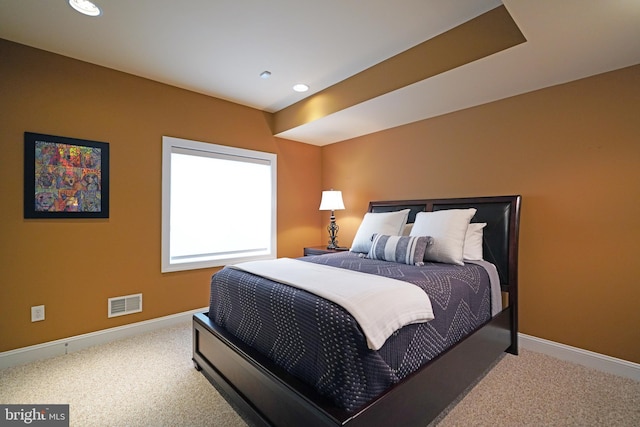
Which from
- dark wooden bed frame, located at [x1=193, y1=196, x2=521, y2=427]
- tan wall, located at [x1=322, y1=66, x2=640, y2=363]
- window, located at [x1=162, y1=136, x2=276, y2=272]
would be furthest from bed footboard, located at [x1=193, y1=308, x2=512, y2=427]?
window, located at [x1=162, y1=136, x2=276, y2=272]

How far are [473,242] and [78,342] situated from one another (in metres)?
3.54

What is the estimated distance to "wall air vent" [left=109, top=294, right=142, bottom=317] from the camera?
110 inches

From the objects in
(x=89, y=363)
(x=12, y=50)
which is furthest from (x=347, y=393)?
(x=12, y=50)

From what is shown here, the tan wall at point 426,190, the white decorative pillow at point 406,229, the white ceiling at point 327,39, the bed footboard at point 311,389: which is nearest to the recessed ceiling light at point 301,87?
the white ceiling at point 327,39

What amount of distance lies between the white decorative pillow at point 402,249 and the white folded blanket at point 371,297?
704 millimetres

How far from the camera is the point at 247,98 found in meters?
3.49

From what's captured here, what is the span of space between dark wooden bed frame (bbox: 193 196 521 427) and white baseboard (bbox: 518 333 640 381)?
192 millimetres

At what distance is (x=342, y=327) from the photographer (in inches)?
49.9

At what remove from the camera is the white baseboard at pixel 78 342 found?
2.33 metres

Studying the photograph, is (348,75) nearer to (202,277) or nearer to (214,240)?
(214,240)

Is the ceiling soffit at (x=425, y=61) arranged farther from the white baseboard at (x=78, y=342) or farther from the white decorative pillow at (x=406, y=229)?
the white baseboard at (x=78, y=342)

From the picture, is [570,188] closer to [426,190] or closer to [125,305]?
Result: [426,190]

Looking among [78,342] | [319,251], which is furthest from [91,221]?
[319,251]

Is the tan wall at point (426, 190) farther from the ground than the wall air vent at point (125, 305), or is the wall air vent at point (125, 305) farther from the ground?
the tan wall at point (426, 190)
